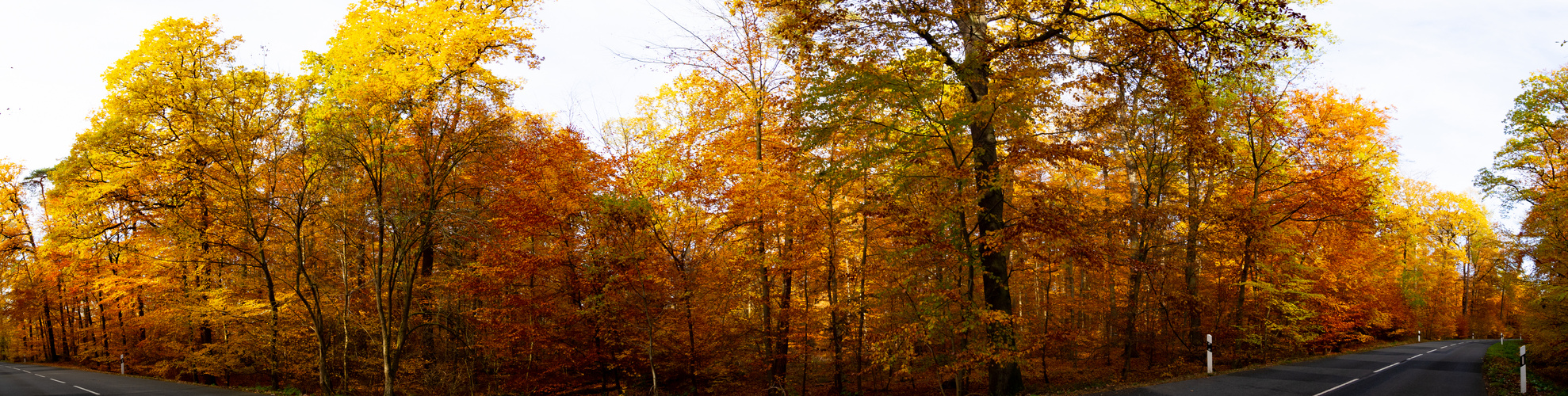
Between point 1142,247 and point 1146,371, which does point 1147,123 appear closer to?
point 1142,247

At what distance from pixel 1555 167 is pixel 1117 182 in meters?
12.6

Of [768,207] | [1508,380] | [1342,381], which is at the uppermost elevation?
[768,207]

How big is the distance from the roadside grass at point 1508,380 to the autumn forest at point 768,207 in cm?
87

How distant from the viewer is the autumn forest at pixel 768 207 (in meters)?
9.74

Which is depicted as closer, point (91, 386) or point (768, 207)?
point (768, 207)

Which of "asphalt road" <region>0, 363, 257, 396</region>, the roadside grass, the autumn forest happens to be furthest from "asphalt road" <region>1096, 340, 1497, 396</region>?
"asphalt road" <region>0, 363, 257, 396</region>

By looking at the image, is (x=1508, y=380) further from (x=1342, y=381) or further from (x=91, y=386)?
(x=91, y=386)

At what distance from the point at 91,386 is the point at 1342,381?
93.9 ft

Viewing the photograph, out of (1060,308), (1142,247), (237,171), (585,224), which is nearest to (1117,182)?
(1060,308)

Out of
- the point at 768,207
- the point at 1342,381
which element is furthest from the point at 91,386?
the point at 1342,381

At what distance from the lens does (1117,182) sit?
2197 cm

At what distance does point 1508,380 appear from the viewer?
41.5 feet

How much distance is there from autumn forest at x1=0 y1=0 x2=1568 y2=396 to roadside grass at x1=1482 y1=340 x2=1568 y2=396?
0.87 m

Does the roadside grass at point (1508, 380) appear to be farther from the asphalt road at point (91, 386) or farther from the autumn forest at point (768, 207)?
the asphalt road at point (91, 386)
